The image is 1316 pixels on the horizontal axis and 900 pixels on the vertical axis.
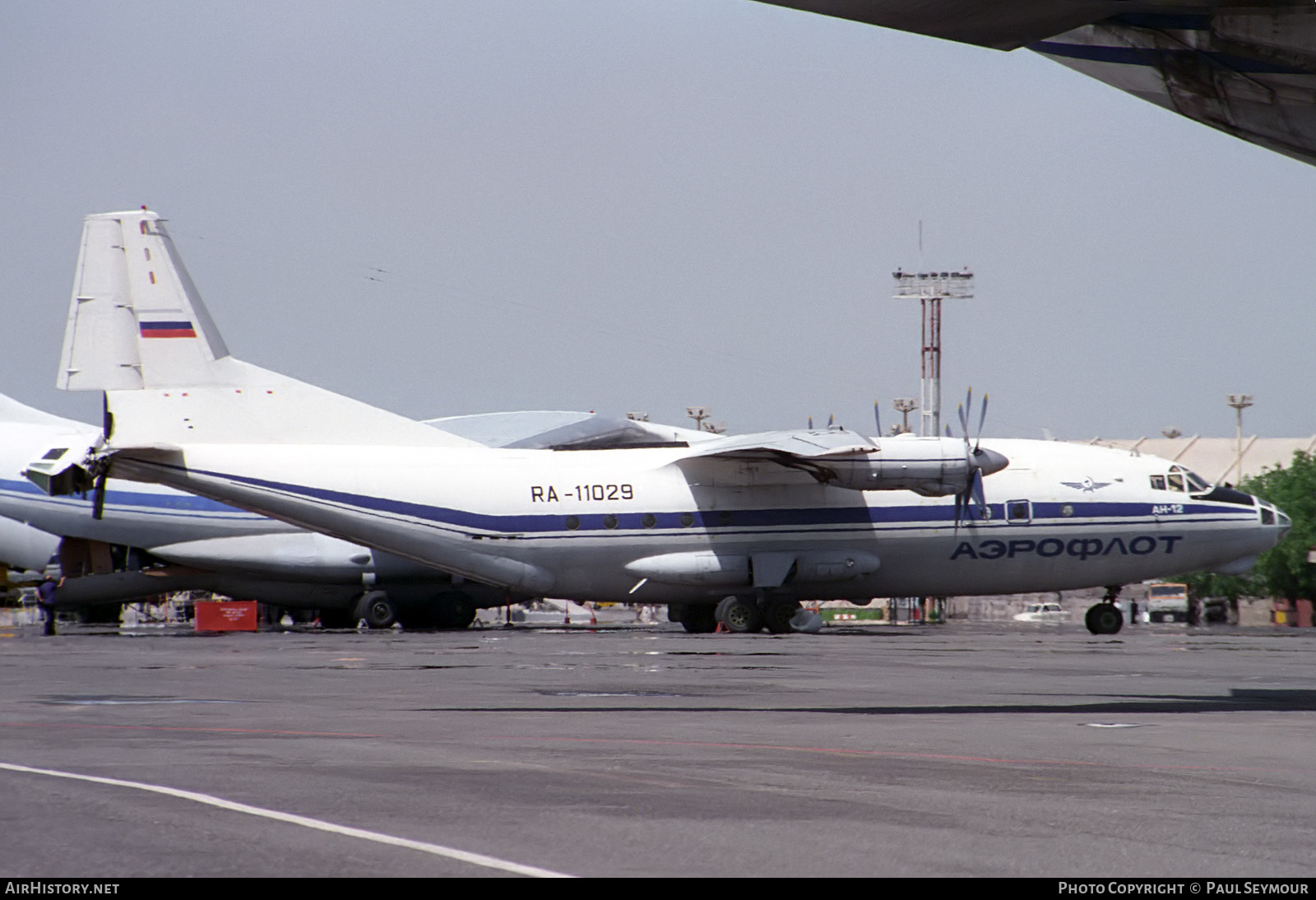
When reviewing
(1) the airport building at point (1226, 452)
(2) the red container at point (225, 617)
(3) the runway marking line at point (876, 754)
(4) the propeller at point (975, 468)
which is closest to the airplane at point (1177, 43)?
(3) the runway marking line at point (876, 754)

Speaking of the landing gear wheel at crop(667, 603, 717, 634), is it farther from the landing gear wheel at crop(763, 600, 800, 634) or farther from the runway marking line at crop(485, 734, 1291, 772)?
the runway marking line at crop(485, 734, 1291, 772)

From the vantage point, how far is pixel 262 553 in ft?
134

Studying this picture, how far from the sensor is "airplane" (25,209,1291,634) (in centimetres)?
3428

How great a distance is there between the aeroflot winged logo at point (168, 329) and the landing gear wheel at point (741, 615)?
16.1 metres

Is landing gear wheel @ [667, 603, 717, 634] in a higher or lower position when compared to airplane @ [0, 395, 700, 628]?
lower

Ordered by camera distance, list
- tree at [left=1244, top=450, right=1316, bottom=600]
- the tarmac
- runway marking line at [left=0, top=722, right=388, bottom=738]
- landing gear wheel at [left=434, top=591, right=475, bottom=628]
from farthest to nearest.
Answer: tree at [left=1244, top=450, right=1316, bottom=600] < landing gear wheel at [left=434, top=591, right=475, bottom=628] < runway marking line at [left=0, top=722, right=388, bottom=738] < the tarmac

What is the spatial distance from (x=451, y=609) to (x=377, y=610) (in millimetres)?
2331

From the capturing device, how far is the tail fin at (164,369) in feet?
112

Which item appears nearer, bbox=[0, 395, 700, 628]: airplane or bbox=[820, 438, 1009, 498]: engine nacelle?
bbox=[820, 438, 1009, 498]: engine nacelle

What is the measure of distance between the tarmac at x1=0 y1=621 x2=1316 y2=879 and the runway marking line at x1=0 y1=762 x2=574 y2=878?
0.03 meters

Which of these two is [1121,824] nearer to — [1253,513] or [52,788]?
[52,788]

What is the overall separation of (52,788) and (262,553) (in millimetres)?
33038

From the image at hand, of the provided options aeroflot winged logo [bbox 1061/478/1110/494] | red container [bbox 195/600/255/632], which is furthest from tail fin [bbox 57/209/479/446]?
aeroflot winged logo [bbox 1061/478/1110/494]

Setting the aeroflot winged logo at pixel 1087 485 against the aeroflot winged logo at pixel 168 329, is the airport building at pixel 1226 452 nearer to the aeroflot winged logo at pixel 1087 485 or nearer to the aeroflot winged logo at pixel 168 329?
the aeroflot winged logo at pixel 1087 485
